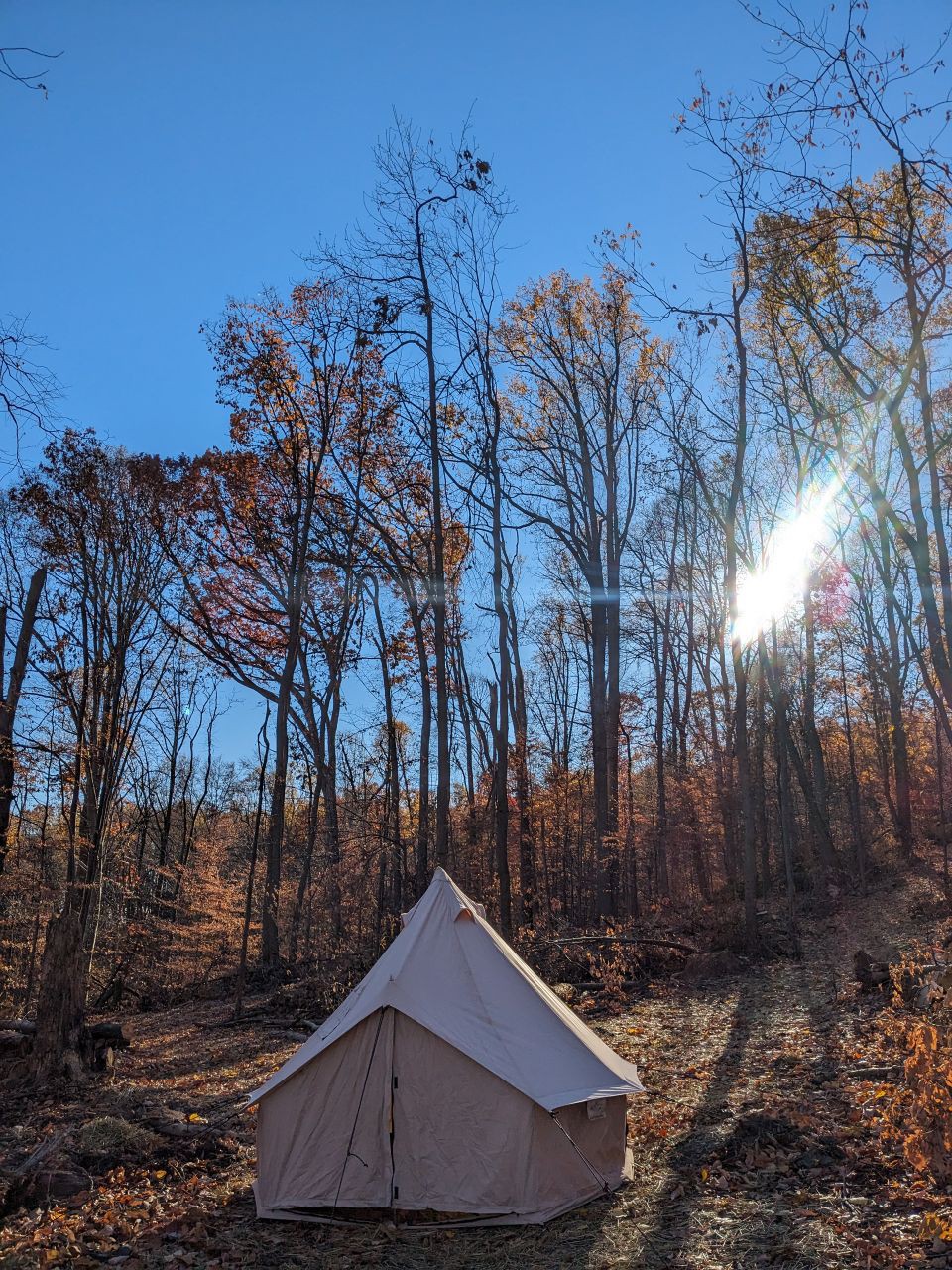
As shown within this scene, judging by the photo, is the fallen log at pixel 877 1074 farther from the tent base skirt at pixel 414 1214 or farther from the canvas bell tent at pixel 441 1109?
the tent base skirt at pixel 414 1214

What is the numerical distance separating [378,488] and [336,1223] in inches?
649

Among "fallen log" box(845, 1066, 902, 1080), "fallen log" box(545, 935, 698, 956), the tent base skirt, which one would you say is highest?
"fallen log" box(545, 935, 698, 956)

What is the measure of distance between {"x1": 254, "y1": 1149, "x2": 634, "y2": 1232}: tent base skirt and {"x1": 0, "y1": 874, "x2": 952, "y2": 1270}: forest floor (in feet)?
0.25

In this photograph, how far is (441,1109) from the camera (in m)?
6.67

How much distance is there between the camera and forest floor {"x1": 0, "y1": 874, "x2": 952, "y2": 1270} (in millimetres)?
5340

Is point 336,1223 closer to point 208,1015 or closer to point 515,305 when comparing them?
point 208,1015

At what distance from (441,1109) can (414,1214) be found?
0.71m

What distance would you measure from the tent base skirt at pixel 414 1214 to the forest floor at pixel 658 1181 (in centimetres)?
8

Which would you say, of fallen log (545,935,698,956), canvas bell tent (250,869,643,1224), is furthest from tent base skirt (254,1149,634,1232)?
fallen log (545,935,698,956)

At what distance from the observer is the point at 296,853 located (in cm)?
2167

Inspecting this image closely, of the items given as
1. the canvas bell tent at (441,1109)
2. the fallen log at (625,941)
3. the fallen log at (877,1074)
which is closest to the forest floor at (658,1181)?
the fallen log at (877,1074)

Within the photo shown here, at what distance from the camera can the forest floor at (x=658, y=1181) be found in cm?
534

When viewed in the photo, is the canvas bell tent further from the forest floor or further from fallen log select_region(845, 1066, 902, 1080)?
fallen log select_region(845, 1066, 902, 1080)

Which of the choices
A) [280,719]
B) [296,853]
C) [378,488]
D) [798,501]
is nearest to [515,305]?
[378,488]
